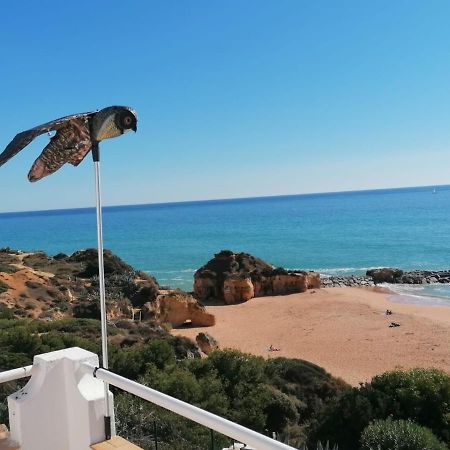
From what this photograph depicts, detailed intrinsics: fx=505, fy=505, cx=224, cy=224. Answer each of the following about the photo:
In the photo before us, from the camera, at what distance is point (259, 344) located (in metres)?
20.4

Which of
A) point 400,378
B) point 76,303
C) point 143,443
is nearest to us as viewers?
point 143,443

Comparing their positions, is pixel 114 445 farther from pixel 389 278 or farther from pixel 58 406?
pixel 389 278

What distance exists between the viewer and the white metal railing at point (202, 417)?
5.73 feet

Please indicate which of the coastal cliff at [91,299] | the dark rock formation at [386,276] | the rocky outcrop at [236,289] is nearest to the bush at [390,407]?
the coastal cliff at [91,299]

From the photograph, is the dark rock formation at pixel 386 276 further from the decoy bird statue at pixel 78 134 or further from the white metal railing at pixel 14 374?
the decoy bird statue at pixel 78 134

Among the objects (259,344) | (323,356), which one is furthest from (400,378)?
(259,344)

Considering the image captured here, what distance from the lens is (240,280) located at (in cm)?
3119

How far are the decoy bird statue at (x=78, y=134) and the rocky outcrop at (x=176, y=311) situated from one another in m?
20.1

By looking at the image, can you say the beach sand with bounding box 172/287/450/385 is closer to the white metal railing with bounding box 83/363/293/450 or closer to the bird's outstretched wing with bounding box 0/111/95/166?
the white metal railing with bounding box 83/363/293/450

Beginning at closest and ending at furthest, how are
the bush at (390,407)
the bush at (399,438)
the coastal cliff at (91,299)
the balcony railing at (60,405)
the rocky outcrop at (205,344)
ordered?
the balcony railing at (60,405) → the bush at (399,438) → the bush at (390,407) → the rocky outcrop at (205,344) → the coastal cliff at (91,299)

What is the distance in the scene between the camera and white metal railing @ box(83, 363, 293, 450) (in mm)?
1745

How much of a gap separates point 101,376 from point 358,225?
9171 cm

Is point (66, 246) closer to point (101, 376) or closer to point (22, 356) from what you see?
point (22, 356)

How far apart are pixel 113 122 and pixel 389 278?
40270mm
